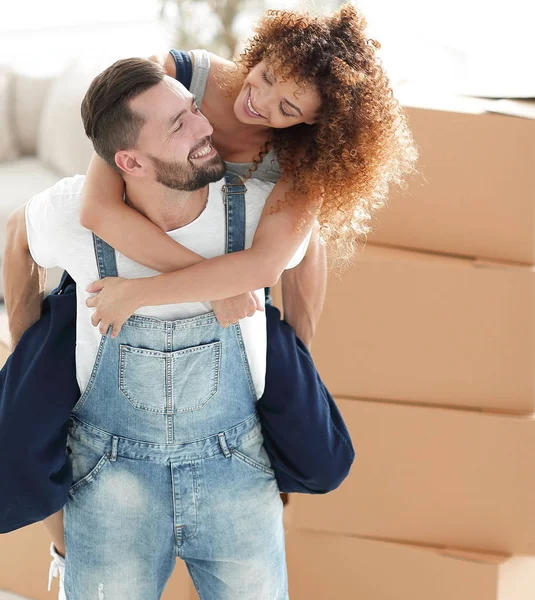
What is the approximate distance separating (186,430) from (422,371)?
1.83 ft

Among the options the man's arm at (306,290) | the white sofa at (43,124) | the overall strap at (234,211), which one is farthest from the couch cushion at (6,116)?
the overall strap at (234,211)

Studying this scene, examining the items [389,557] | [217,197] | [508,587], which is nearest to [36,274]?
[217,197]

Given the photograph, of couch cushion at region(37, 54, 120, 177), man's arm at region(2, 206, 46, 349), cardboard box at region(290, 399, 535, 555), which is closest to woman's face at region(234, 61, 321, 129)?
man's arm at region(2, 206, 46, 349)

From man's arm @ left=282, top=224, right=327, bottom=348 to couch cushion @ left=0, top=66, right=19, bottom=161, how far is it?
1818 mm

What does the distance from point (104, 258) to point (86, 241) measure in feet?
0.11

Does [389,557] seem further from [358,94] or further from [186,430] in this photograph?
[358,94]

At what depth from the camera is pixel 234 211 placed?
3.99ft

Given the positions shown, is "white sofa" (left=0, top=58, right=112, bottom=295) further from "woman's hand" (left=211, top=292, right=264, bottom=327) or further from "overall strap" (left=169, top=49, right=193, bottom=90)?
"woman's hand" (left=211, top=292, right=264, bottom=327)

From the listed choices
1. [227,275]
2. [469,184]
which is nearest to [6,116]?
[469,184]

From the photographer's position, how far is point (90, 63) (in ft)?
8.96

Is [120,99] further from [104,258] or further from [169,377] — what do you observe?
[169,377]

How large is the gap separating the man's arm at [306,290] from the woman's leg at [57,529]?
47 cm

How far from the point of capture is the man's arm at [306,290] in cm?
139

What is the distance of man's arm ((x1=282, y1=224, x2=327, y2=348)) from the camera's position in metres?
1.39
